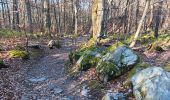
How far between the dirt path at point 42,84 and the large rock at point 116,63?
1.20m

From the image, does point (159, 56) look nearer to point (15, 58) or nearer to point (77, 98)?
point (77, 98)

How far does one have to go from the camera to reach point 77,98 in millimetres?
10195

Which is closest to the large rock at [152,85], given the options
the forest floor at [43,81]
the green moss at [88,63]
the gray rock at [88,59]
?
the forest floor at [43,81]

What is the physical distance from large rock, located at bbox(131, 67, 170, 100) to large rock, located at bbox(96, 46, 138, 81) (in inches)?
56.8

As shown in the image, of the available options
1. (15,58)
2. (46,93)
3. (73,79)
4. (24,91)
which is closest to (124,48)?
(73,79)

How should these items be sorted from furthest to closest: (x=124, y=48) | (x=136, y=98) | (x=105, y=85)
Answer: (x=124, y=48) < (x=105, y=85) < (x=136, y=98)

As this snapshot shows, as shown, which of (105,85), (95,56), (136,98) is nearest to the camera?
(136,98)

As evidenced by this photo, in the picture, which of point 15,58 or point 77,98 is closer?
point 77,98

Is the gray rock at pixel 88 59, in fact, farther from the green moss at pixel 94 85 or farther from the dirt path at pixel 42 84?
the green moss at pixel 94 85

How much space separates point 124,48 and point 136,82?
261cm

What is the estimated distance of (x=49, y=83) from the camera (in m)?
12.3

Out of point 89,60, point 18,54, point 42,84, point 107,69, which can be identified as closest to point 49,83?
point 42,84

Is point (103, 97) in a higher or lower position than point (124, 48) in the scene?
lower

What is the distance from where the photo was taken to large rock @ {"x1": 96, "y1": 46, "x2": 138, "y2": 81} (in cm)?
1109
